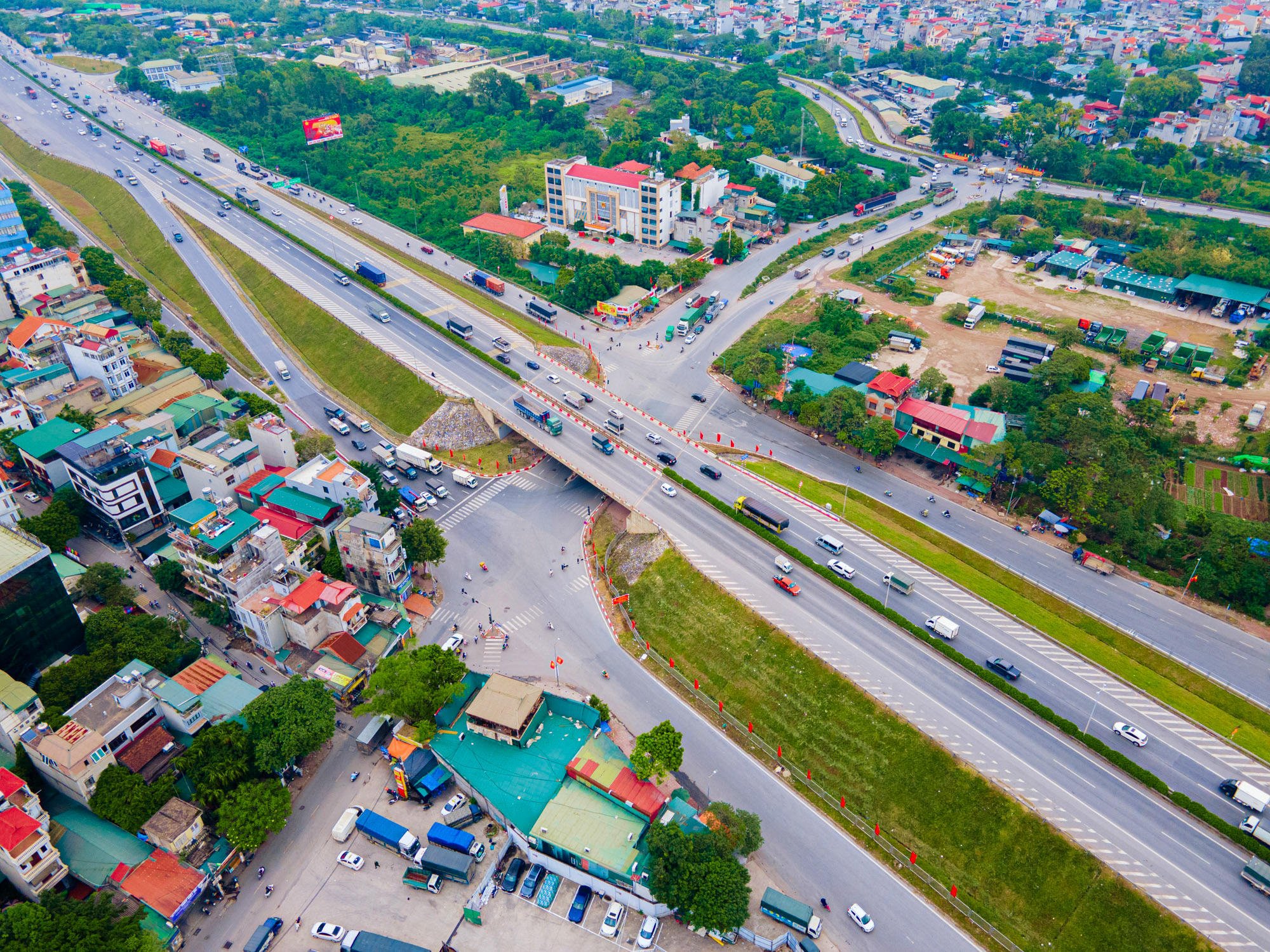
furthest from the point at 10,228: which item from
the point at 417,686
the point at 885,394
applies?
the point at 885,394

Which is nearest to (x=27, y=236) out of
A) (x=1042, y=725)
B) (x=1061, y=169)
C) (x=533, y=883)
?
(x=533, y=883)

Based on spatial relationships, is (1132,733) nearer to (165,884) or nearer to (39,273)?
(165,884)

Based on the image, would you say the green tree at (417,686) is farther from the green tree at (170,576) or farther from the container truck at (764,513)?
the container truck at (764,513)

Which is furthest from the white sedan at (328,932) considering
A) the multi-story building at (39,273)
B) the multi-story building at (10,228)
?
the multi-story building at (10,228)

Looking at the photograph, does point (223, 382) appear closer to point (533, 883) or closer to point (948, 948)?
point (533, 883)

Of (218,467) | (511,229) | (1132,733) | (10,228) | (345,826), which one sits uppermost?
(10,228)

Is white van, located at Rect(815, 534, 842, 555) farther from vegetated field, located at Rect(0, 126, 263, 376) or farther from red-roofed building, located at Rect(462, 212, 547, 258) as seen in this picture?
red-roofed building, located at Rect(462, 212, 547, 258)
